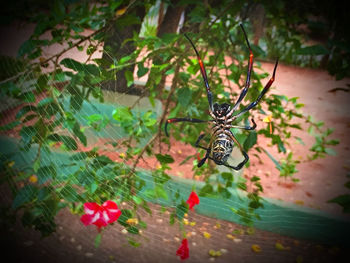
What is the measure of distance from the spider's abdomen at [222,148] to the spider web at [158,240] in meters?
0.15

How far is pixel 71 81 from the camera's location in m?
0.68

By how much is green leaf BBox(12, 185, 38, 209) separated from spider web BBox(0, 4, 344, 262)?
6cm

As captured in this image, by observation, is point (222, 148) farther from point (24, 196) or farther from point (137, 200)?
point (24, 196)

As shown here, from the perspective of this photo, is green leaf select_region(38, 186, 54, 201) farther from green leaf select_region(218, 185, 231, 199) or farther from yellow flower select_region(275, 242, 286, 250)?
yellow flower select_region(275, 242, 286, 250)

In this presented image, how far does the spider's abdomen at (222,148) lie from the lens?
0.50 m

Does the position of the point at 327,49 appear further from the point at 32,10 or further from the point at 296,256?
the point at 32,10

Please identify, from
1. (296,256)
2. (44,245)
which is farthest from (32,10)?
(296,256)

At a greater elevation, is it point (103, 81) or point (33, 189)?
point (103, 81)

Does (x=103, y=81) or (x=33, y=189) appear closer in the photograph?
(x=103, y=81)

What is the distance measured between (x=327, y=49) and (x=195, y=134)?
24.4 inches

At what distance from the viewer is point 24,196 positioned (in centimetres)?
69

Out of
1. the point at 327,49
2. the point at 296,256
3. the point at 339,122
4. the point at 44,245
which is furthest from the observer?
the point at 339,122

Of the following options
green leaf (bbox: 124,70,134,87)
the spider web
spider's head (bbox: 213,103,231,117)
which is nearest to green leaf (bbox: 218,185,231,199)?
the spider web

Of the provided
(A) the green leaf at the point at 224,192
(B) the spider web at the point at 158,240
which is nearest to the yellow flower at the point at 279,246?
(B) the spider web at the point at 158,240
